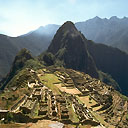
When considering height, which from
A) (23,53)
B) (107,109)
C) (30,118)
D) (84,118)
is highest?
(23,53)

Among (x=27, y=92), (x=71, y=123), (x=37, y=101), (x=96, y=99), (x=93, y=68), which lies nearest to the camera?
(x=71, y=123)

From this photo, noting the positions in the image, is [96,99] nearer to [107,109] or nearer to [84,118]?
[107,109]

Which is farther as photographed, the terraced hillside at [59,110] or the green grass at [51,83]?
the green grass at [51,83]

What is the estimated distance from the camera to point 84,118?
114 feet

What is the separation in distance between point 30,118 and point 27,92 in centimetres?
1687

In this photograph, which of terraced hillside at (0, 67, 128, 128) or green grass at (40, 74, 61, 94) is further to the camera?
green grass at (40, 74, 61, 94)

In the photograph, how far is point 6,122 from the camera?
88.7ft

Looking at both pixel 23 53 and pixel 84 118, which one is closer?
pixel 84 118

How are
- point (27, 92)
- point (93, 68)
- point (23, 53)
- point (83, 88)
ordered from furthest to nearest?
point (93, 68) → point (23, 53) → point (83, 88) → point (27, 92)

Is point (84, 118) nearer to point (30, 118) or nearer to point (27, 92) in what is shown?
point (30, 118)

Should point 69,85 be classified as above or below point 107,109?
above

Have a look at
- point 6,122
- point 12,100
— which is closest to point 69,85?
point 12,100

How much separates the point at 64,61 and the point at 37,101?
144634 millimetres

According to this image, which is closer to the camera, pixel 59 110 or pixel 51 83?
pixel 59 110
